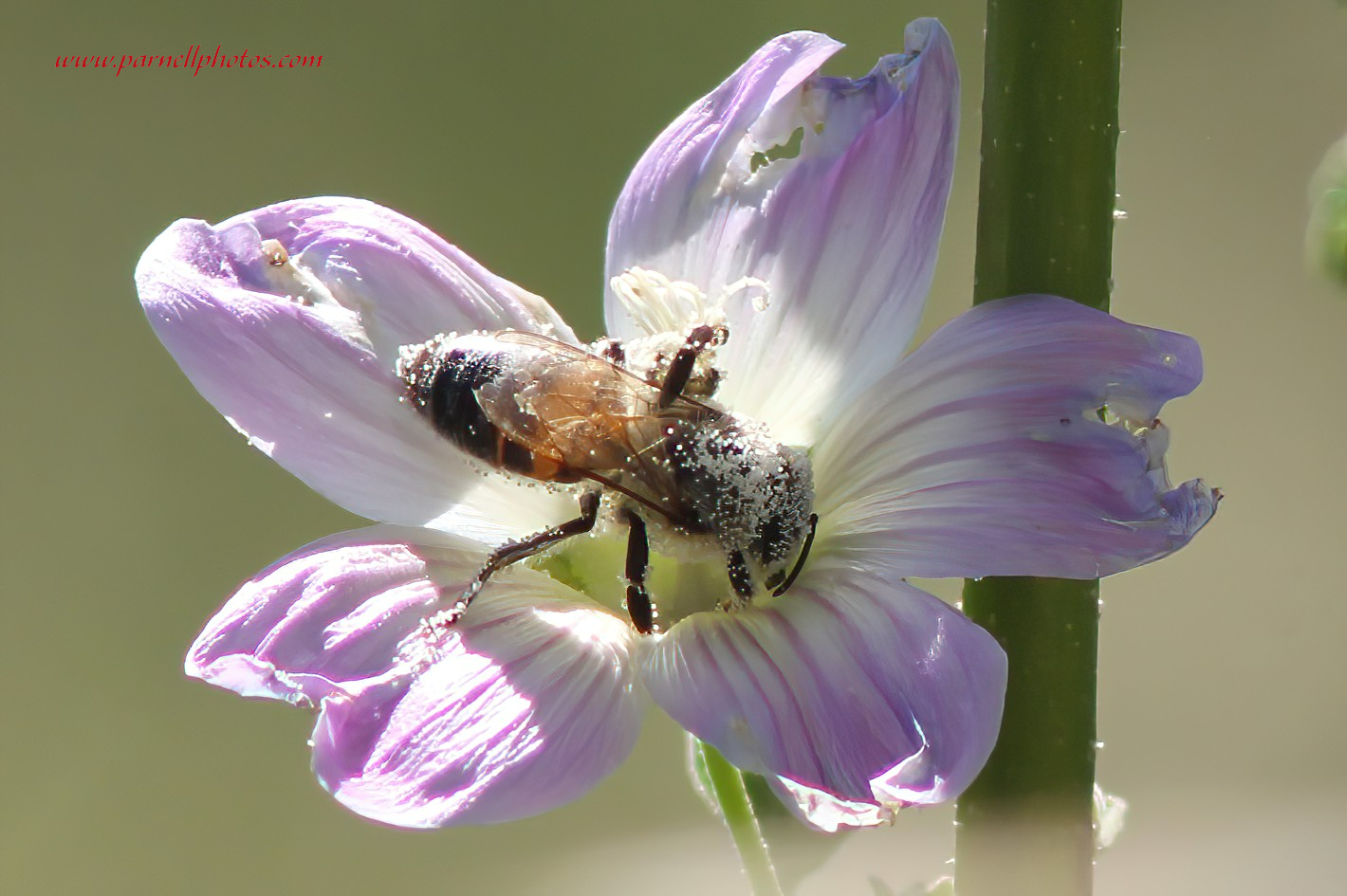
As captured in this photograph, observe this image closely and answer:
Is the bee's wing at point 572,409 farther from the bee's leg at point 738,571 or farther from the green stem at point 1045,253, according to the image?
the green stem at point 1045,253

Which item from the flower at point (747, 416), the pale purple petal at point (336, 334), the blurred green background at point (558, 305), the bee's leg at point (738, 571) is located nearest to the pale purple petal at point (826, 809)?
the flower at point (747, 416)

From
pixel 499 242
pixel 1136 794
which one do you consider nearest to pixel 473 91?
pixel 499 242

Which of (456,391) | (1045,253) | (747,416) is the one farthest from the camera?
(747,416)

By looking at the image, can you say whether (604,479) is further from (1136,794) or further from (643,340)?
(1136,794)

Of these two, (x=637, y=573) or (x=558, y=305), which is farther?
(x=558, y=305)

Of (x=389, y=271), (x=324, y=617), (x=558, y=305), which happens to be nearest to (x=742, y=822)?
(x=324, y=617)

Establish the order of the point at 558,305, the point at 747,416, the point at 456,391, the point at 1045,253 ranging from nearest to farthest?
1. the point at 1045,253
2. the point at 456,391
3. the point at 747,416
4. the point at 558,305

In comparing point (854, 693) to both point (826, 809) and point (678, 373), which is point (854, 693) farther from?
point (678, 373)
